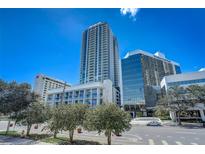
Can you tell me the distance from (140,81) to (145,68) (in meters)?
7.80

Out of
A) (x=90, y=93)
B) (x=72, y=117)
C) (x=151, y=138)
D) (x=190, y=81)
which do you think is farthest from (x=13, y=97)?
(x=90, y=93)

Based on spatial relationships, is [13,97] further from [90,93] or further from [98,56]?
[98,56]

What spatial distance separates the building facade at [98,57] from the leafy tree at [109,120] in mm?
66069

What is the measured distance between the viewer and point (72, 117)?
9.34 m

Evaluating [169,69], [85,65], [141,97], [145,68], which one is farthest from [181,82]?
[85,65]

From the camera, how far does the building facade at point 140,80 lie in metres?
53.0

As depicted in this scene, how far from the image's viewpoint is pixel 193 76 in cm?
3344

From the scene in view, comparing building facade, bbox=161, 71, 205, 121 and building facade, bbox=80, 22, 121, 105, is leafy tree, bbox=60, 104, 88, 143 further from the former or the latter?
building facade, bbox=80, 22, 121, 105

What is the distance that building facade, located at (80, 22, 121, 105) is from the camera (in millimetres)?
77375

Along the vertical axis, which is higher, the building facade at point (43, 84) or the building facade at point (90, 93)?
the building facade at point (43, 84)

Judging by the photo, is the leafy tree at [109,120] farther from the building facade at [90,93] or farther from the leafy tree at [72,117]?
the building facade at [90,93]

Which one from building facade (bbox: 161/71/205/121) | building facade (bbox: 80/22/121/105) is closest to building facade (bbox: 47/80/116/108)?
building facade (bbox: 161/71/205/121)

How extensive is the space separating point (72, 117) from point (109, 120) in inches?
104

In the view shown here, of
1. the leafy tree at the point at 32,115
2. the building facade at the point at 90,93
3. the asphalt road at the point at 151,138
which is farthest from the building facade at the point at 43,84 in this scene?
the asphalt road at the point at 151,138
